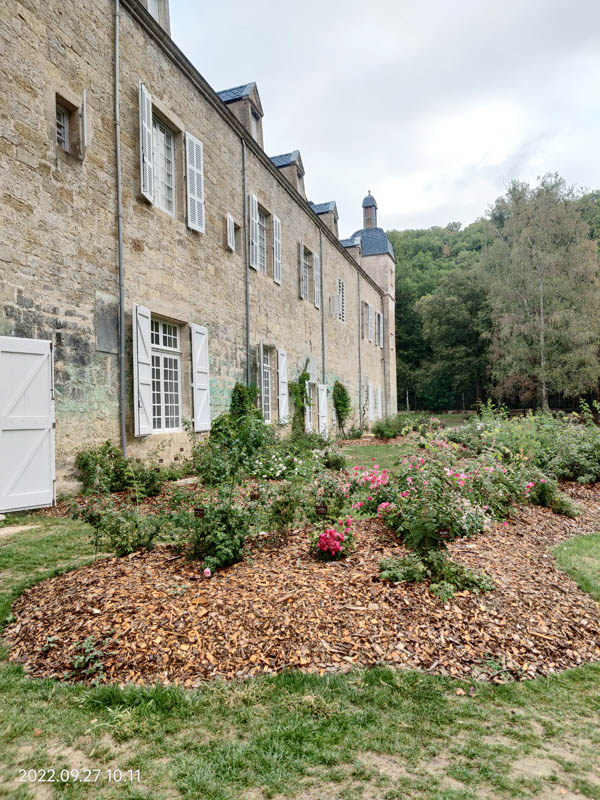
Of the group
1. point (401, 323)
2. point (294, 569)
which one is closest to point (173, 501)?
point (294, 569)

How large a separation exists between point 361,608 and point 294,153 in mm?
15306

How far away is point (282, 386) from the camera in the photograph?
1336 centimetres

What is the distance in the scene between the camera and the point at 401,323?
40.9 meters

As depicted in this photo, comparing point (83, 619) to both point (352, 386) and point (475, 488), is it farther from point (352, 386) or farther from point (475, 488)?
point (352, 386)

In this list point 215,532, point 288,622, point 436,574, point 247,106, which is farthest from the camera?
point 247,106

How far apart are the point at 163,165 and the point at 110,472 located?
5686 millimetres

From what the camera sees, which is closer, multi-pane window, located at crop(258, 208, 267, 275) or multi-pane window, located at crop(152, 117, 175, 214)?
multi-pane window, located at crop(152, 117, 175, 214)

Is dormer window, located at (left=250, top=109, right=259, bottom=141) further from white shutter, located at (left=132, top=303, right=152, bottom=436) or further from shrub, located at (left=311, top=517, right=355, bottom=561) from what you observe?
shrub, located at (left=311, top=517, right=355, bottom=561)

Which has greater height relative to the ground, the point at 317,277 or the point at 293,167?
the point at 293,167

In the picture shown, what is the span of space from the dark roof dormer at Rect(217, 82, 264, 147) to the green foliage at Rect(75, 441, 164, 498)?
28.4ft

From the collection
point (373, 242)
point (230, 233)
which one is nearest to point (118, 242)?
point (230, 233)

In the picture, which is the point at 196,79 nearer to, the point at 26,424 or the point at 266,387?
the point at 266,387

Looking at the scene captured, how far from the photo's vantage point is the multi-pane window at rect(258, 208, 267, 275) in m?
13.0

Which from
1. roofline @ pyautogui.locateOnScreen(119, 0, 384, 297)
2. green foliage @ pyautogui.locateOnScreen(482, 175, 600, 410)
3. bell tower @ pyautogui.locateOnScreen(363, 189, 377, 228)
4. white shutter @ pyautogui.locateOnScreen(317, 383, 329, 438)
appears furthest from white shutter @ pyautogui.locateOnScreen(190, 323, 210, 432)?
bell tower @ pyautogui.locateOnScreen(363, 189, 377, 228)
